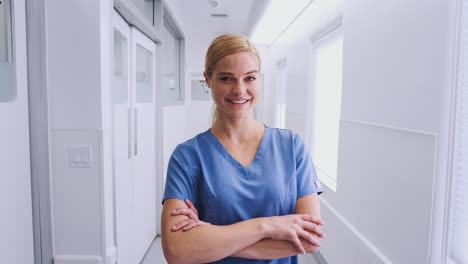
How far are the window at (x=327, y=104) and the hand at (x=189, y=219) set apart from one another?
94.1 inches

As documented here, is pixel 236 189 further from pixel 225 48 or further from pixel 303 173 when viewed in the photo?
pixel 225 48

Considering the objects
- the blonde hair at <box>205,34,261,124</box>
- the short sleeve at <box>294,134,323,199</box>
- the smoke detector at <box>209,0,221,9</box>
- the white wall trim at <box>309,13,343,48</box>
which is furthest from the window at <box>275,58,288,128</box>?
Answer: the blonde hair at <box>205,34,261,124</box>

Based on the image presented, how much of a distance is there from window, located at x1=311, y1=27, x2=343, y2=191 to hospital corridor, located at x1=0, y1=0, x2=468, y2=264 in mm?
203

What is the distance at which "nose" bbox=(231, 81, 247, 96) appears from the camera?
103cm

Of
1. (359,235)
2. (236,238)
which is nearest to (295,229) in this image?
(236,238)

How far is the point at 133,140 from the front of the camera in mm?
2682

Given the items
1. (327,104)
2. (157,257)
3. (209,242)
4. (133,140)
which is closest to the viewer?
(209,242)

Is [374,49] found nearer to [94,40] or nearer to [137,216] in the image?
[94,40]

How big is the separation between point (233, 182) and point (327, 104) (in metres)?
2.85

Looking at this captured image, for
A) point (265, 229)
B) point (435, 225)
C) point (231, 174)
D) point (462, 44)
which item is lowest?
point (435, 225)

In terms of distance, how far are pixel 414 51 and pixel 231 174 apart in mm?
1275

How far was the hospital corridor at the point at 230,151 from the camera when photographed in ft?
3.43

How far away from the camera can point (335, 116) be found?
3.37 meters

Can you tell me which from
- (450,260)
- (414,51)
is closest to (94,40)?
(414,51)
